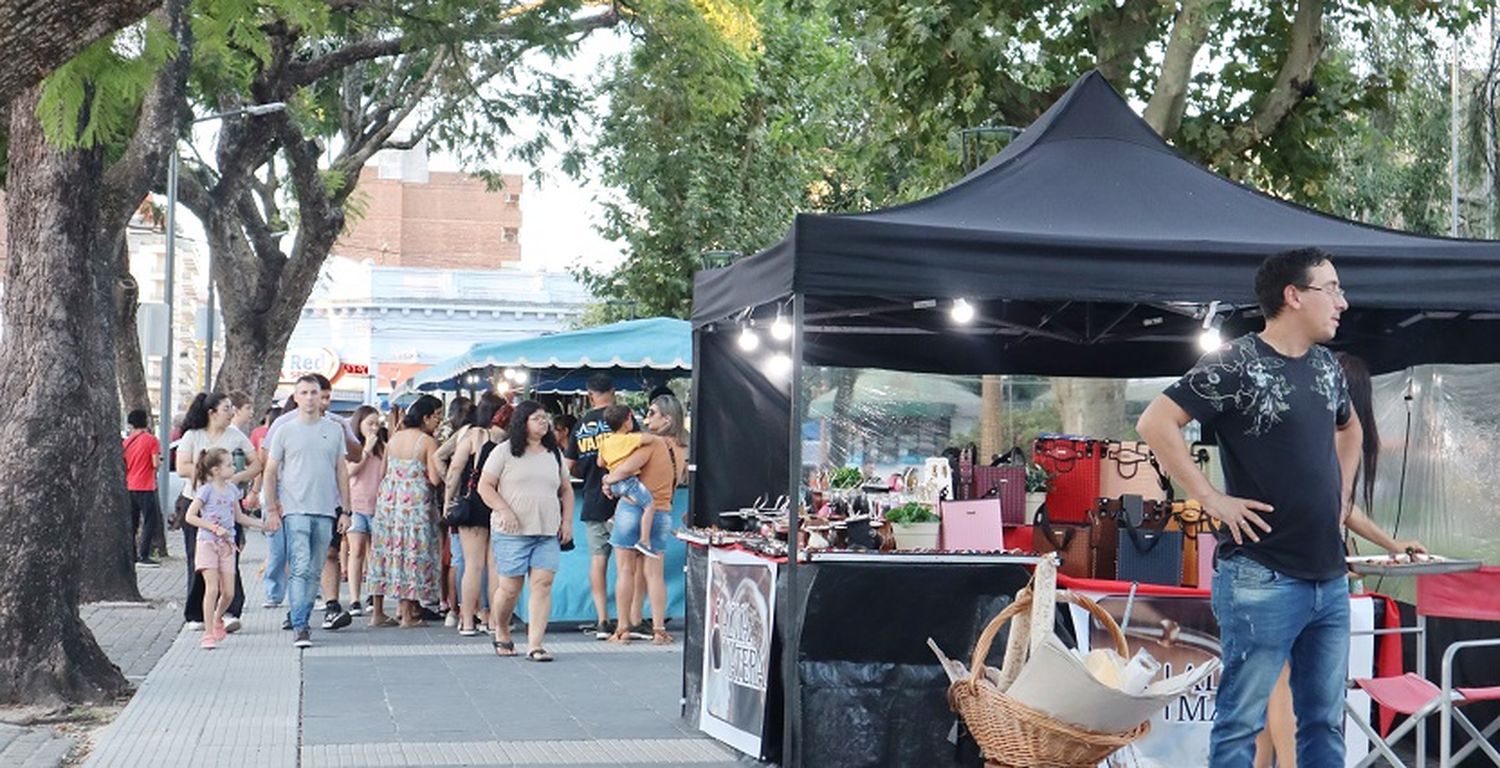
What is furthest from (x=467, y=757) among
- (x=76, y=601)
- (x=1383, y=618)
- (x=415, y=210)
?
(x=415, y=210)

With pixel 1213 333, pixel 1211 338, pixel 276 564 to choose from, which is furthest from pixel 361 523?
pixel 1213 333

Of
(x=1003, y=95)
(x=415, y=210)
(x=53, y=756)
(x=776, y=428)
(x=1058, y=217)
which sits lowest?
(x=53, y=756)

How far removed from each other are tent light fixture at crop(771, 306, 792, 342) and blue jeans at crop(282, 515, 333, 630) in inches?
188

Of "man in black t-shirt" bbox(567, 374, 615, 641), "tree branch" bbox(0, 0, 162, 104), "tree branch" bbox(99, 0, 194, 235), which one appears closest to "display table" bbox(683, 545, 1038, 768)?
"tree branch" bbox(0, 0, 162, 104)

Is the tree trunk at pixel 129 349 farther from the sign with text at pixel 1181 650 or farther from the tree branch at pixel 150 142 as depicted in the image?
the sign with text at pixel 1181 650

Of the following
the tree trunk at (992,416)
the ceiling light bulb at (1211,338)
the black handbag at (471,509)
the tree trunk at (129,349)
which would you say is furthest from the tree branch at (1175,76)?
the tree trunk at (129,349)

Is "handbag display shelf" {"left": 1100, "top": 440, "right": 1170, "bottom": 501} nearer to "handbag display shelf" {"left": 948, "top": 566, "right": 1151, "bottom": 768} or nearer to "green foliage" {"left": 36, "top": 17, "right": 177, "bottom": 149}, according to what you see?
"handbag display shelf" {"left": 948, "top": 566, "right": 1151, "bottom": 768}

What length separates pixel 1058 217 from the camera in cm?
839

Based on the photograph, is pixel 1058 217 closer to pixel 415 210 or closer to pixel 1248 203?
pixel 1248 203

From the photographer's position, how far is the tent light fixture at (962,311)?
9.85m

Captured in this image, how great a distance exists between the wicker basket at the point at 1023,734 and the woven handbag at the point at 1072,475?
2.91 m

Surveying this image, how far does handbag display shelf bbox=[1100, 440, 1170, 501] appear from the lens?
984 centimetres

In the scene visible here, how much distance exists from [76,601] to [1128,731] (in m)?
7.13

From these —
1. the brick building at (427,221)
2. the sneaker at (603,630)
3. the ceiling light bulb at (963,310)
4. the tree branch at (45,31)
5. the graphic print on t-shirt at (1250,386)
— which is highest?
the brick building at (427,221)
